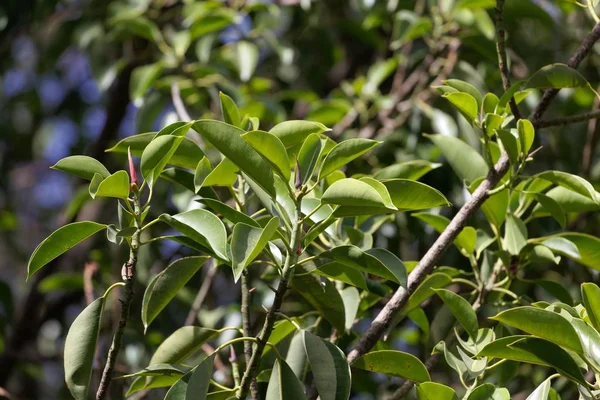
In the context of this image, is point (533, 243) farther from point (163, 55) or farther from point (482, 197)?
point (163, 55)

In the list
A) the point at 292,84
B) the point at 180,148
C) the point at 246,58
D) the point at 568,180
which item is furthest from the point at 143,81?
the point at 568,180

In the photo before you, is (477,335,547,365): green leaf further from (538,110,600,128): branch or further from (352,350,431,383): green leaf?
(538,110,600,128): branch

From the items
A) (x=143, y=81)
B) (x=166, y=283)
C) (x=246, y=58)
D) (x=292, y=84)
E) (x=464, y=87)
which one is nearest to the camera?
(x=166, y=283)

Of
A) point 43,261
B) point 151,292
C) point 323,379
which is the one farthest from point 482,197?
point 43,261

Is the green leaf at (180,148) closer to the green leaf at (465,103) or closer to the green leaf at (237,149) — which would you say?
the green leaf at (237,149)

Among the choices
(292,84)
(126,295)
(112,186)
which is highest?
(112,186)

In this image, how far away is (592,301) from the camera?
88cm

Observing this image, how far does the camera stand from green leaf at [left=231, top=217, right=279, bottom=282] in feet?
2.56

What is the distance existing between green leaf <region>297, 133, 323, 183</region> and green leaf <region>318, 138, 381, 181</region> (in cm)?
1

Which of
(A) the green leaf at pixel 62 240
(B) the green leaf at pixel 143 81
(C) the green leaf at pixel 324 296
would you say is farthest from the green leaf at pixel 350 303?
(B) the green leaf at pixel 143 81

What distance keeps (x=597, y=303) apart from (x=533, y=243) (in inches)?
10.4

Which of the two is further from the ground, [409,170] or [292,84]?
[409,170]

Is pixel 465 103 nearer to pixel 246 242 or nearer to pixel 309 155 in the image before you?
pixel 309 155

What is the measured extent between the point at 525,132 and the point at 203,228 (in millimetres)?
396
